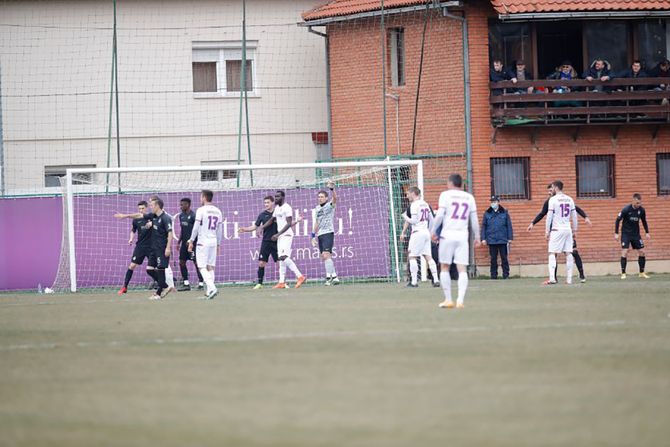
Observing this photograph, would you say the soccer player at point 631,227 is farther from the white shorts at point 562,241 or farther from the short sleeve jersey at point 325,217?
the short sleeve jersey at point 325,217

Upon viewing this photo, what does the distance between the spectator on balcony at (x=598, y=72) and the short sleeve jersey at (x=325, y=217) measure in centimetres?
910

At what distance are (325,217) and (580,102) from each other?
30.6 ft

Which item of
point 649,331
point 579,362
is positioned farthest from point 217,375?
point 649,331

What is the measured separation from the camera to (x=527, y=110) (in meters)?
31.2

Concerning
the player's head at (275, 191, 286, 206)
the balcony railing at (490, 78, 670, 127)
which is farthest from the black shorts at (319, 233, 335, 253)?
the balcony railing at (490, 78, 670, 127)

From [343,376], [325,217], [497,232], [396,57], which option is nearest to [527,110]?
[497,232]

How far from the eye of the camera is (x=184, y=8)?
3538 cm

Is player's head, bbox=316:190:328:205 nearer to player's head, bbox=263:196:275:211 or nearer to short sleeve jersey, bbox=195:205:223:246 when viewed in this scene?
player's head, bbox=263:196:275:211

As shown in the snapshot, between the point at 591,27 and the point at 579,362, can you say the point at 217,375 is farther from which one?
the point at 591,27

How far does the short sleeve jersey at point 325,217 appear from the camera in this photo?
85.0ft

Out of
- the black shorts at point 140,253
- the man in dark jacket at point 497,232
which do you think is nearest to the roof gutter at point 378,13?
the man in dark jacket at point 497,232

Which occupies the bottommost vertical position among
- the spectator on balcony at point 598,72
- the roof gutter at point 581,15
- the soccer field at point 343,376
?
the soccer field at point 343,376

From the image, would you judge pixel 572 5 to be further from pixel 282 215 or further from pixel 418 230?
pixel 282 215

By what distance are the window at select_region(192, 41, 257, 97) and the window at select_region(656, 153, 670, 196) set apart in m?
11.8
